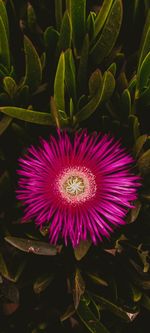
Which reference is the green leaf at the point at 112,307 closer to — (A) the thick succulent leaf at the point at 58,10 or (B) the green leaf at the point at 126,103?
(B) the green leaf at the point at 126,103

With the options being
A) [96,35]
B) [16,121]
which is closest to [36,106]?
[16,121]

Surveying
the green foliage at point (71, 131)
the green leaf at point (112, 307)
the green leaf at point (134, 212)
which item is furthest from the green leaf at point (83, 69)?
the green leaf at point (112, 307)

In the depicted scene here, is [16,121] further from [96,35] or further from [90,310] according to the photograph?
[90,310]

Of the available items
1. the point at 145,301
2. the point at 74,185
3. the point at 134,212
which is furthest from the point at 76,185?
the point at 145,301

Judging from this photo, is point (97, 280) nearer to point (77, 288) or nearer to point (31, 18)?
point (77, 288)

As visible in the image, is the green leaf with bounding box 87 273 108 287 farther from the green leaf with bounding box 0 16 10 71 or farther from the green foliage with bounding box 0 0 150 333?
the green leaf with bounding box 0 16 10 71

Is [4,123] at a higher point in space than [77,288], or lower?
higher
